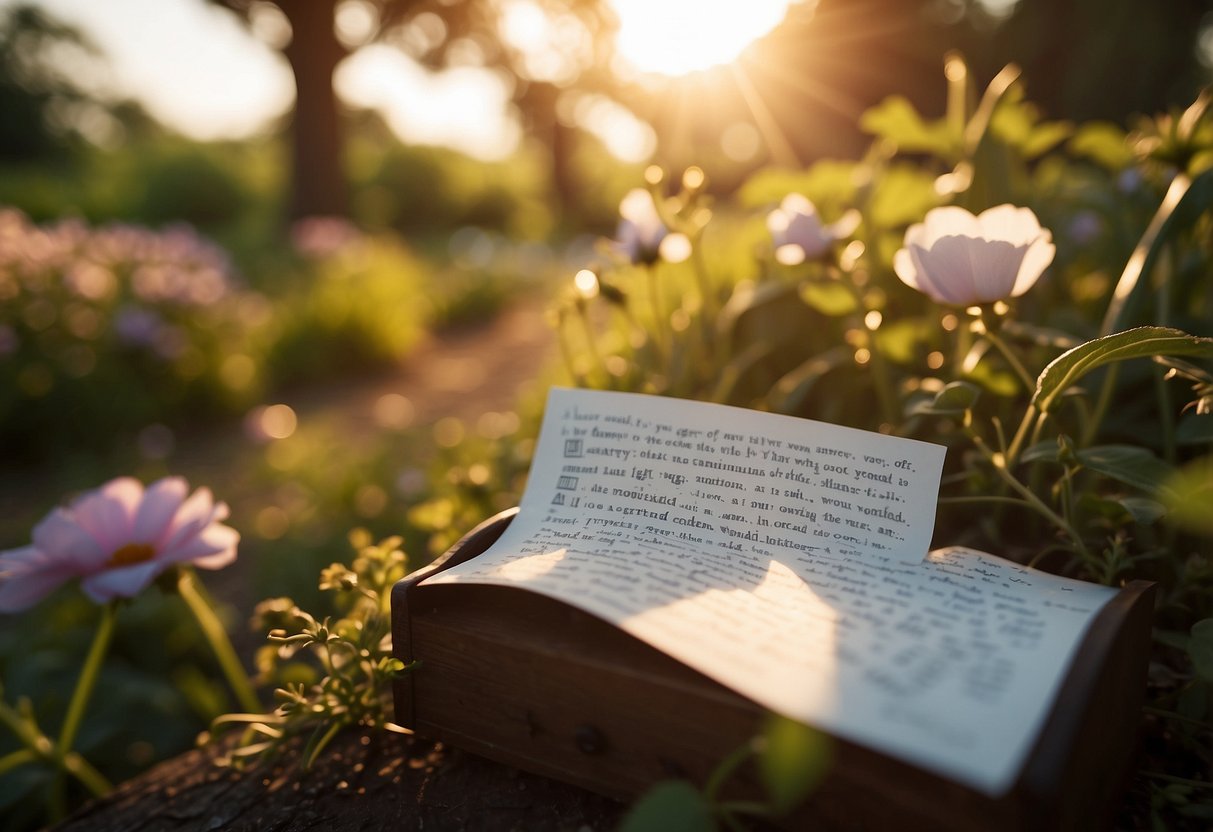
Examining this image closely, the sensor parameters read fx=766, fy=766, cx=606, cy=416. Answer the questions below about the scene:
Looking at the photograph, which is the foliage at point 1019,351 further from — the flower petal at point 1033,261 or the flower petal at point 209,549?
the flower petal at point 209,549

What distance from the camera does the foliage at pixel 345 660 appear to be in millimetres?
710

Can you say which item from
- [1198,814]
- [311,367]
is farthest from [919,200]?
[311,367]

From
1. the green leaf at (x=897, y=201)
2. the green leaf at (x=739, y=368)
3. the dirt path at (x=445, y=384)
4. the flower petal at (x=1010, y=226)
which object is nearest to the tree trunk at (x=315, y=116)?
the dirt path at (x=445, y=384)

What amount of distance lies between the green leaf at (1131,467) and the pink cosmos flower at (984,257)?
6.9 inches

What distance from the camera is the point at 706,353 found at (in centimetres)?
138

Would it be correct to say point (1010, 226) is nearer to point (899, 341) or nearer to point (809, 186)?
point (899, 341)

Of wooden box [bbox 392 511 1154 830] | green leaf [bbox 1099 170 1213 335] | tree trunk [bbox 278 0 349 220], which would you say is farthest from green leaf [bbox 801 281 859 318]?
tree trunk [bbox 278 0 349 220]

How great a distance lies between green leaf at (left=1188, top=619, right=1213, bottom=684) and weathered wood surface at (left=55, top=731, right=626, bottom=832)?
0.48 meters

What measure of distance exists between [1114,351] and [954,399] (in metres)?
0.13

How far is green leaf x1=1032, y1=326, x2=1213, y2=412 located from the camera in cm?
60

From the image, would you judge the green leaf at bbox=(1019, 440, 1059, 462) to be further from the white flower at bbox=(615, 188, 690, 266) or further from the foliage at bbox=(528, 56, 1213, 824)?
the white flower at bbox=(615, 188, 690, 266)

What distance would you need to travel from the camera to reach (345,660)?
0.85 metres

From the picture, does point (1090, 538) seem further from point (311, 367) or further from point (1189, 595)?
point (311, 367)

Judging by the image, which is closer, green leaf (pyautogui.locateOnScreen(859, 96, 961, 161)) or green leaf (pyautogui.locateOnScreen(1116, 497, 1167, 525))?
green leaf (pyautogui.locateOnScreen(1116, 497, 1167, 525))
